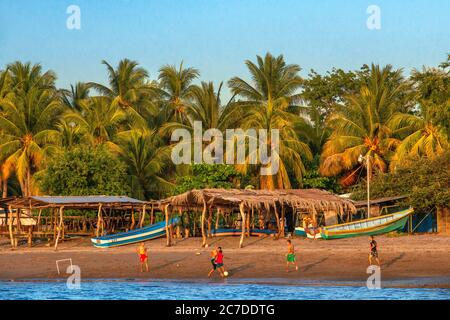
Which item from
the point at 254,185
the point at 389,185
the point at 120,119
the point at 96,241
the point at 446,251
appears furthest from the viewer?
the point at 120,119

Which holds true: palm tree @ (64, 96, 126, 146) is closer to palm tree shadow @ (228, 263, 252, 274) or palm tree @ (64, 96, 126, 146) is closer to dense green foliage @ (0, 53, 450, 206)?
dense green foliage @ (0, 53, 450, 206)

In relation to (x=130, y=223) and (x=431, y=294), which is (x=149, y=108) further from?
(x=431, y=294)

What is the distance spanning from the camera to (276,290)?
1115 inches

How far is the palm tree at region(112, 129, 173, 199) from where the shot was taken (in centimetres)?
5431

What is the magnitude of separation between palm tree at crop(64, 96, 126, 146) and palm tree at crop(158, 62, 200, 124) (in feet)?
17.3

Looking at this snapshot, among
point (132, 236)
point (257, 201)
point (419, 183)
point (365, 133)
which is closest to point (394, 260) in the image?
point (257, 201)

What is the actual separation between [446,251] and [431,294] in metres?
9.15

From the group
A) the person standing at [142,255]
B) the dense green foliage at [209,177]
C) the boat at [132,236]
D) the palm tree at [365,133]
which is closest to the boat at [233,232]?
the boat at [132,236]

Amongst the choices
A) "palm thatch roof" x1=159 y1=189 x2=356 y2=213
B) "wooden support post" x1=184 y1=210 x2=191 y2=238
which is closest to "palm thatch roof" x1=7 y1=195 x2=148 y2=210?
"palm thatch roof" x1=159 y1=189 x2=356 y2=213

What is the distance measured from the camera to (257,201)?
40125 millimetres

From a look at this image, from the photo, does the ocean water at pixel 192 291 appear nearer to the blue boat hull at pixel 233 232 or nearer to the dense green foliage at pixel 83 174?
the blue boat hull at pixel 233 232

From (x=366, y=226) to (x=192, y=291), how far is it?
14.6m

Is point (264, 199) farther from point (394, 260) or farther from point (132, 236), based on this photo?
point (394, 260)
